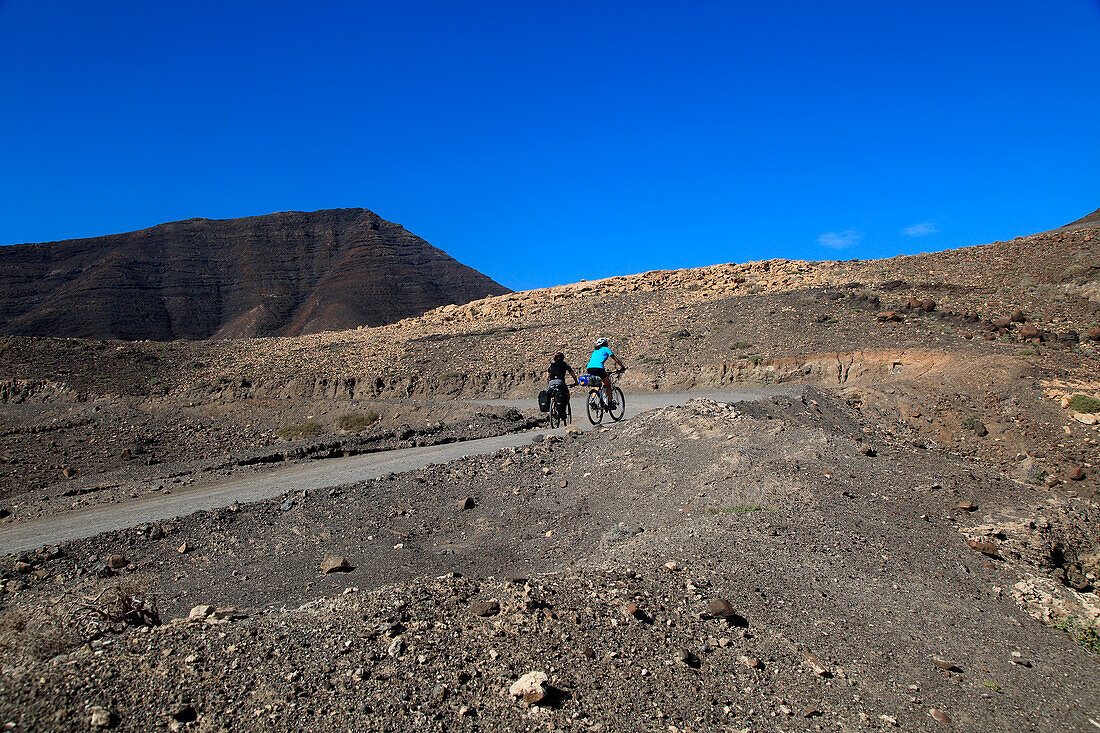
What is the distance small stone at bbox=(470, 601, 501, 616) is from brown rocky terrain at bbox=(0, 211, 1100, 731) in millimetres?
49

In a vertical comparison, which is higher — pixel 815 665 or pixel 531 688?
pixel 531 688

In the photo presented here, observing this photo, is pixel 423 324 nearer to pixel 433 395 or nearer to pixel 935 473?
pixel 433 395

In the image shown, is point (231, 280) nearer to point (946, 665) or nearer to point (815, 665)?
point (815, 665)

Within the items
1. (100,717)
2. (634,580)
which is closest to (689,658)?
(634,580)

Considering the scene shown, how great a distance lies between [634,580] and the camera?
15.9ft

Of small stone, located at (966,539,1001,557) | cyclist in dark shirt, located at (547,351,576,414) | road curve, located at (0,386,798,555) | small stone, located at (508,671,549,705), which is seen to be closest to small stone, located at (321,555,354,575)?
road curve, located at (0,386,798,555)

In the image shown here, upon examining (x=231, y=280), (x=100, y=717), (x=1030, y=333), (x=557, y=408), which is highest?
(x=231, y=280)

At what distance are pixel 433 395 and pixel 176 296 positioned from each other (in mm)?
88943

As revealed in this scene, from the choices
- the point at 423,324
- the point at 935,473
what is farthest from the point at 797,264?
the point at 935,473

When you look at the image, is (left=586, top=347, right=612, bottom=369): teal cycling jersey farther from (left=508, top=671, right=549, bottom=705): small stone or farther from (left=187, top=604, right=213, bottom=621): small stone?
(left=508, top=671, right=549, bottom=705): small stone

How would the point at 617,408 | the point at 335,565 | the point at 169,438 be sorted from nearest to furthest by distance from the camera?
the point at 335,565, the point at 617,408, the point at 169,438

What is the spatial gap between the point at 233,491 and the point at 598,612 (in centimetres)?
935

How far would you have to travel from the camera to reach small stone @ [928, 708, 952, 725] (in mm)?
3467

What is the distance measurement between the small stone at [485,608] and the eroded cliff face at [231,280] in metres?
85.9
